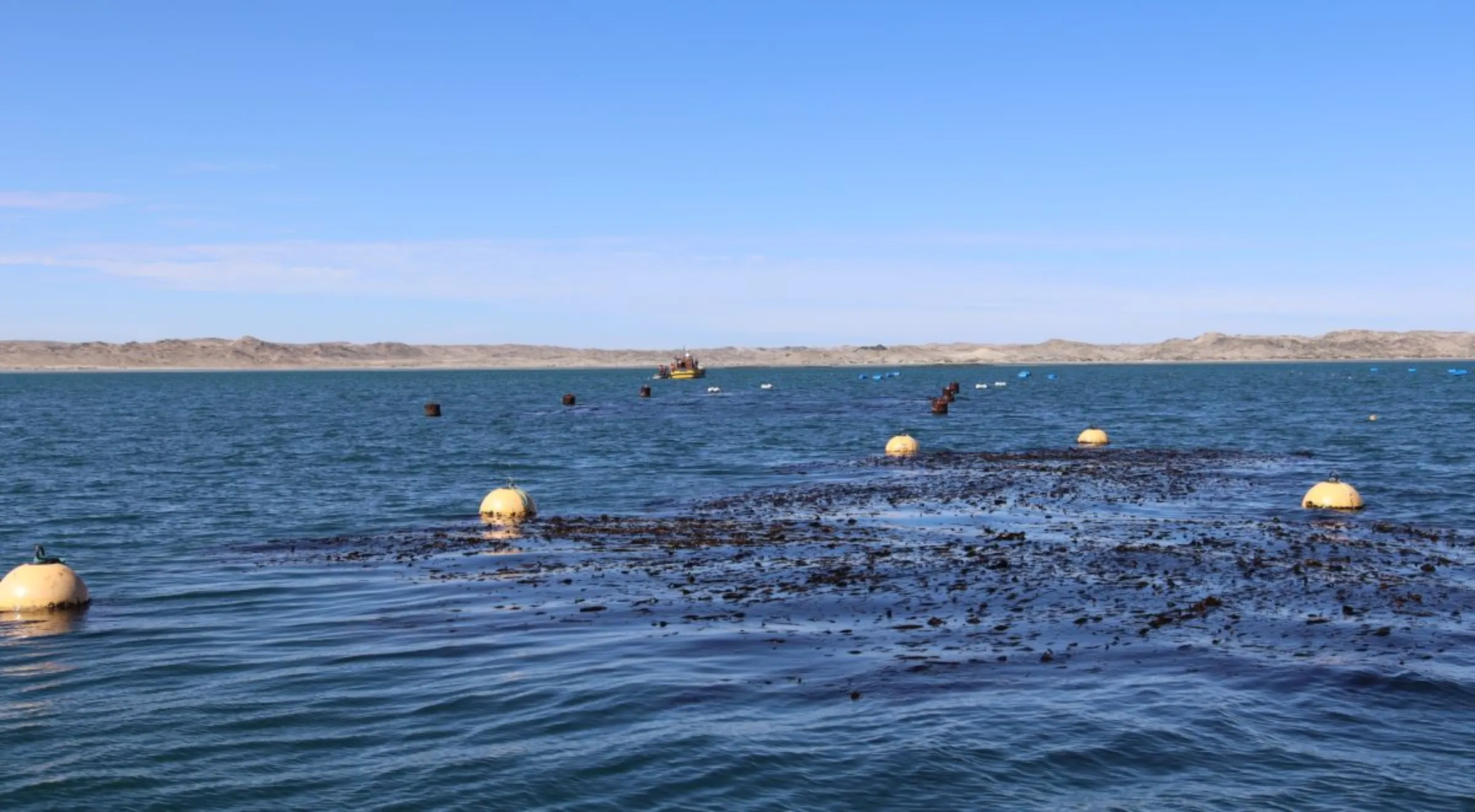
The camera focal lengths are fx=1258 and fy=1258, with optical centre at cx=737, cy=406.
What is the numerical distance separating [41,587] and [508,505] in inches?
545

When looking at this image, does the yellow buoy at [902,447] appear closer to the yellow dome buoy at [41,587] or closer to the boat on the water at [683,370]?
the yellow dome buoy at [41,587]

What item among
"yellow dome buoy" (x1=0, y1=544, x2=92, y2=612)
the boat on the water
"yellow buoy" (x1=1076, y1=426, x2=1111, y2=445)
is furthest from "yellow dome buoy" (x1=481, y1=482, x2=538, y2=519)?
the boat on the water

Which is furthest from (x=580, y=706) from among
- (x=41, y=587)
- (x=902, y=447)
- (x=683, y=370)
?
(x=683, y=370)

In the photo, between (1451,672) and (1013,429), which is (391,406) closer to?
(1013,429)

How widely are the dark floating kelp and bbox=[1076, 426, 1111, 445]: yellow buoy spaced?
20479 mm

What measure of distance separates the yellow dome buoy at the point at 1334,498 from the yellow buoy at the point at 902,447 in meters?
21.7

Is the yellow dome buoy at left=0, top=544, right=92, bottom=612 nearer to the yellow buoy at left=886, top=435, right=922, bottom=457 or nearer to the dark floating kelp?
the dark floating kelp

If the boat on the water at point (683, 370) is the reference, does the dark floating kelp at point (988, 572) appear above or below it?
below

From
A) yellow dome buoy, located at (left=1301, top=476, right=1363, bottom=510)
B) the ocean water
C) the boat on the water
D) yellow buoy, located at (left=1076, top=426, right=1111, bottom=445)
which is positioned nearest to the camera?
the ocean water

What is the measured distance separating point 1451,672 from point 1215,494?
71.6 ft

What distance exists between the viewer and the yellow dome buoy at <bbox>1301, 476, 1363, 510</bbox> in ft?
111

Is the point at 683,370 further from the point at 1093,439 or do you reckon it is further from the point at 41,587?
the point at 41,587

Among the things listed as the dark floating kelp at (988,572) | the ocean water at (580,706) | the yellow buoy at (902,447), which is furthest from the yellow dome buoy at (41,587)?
the yellow buoy at (902,447)

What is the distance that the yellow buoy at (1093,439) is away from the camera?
195ft
